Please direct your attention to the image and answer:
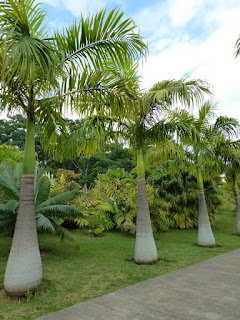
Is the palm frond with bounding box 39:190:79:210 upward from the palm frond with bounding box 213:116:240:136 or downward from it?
downward

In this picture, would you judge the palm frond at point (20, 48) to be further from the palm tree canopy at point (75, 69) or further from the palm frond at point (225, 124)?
Result: the palm frond at point (225, 124)

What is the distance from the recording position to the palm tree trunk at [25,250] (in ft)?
14.5

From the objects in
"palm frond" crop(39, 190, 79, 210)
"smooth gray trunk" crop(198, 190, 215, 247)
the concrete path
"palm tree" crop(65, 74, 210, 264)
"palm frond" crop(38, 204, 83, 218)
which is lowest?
the concrete path

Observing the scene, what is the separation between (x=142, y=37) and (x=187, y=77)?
8.88 ft

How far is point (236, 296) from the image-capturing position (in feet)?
14.2

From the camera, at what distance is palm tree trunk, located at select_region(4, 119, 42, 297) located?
174 inches

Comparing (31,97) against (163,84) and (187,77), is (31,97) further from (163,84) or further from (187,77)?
(187,77)

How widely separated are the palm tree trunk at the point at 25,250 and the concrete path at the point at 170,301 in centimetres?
108

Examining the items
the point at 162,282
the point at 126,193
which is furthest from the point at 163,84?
the point at 126,193

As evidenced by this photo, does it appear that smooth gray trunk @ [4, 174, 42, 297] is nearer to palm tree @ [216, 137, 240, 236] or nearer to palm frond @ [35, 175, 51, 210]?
palm frond @ [35, 175, 51, 210]

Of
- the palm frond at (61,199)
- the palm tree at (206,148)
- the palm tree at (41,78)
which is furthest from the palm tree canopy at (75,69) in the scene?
the palm tree at (206,148)

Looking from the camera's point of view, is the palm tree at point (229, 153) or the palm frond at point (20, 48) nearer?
the palm frond at point (20, 48)

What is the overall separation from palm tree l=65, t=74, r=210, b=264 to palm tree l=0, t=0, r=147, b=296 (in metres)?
1.14

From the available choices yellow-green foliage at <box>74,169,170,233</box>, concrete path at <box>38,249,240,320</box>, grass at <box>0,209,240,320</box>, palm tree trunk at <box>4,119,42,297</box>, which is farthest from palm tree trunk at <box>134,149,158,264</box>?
yellow-green foliage at <box>74,169,170,233</box>
